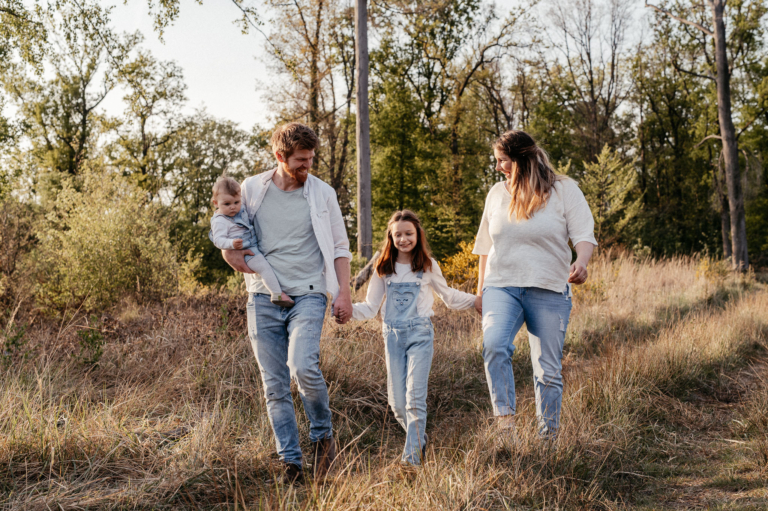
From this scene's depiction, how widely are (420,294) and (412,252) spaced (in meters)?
0.30

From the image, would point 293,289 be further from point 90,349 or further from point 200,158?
point 200,158

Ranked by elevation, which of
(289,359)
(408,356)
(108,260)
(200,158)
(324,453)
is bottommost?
(324,453)

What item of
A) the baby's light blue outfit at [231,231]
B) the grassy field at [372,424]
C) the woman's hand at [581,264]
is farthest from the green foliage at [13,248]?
the woman's hand at [581,264]

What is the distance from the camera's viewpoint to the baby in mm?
3020

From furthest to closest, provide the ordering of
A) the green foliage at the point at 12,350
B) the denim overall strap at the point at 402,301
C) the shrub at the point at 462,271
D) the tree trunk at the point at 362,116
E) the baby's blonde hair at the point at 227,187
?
Result: the tree trunk at the point at 362,116
the shrub at the point at 462,271
the green foliage at the point at 12,350
the denim overall strap at the point at 402,301
the baby's blonde hair at the point at 227,187

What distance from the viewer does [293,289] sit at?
3074 mm

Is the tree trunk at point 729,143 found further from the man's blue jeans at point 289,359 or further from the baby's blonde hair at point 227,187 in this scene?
the baby's blonde hair at point 227,187

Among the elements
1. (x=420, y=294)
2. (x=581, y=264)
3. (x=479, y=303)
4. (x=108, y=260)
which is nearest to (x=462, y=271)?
(x=108, y=260)

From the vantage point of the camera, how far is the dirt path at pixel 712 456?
2963 millimetres

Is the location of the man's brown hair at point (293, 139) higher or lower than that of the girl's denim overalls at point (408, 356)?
higher

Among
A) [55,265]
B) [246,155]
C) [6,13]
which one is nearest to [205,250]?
[246,155]

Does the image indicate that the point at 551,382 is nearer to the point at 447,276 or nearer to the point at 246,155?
the point at 447,276

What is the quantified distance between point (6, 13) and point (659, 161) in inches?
1162

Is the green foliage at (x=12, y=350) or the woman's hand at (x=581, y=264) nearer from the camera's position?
the woman's hand at (x=581, y=264)
